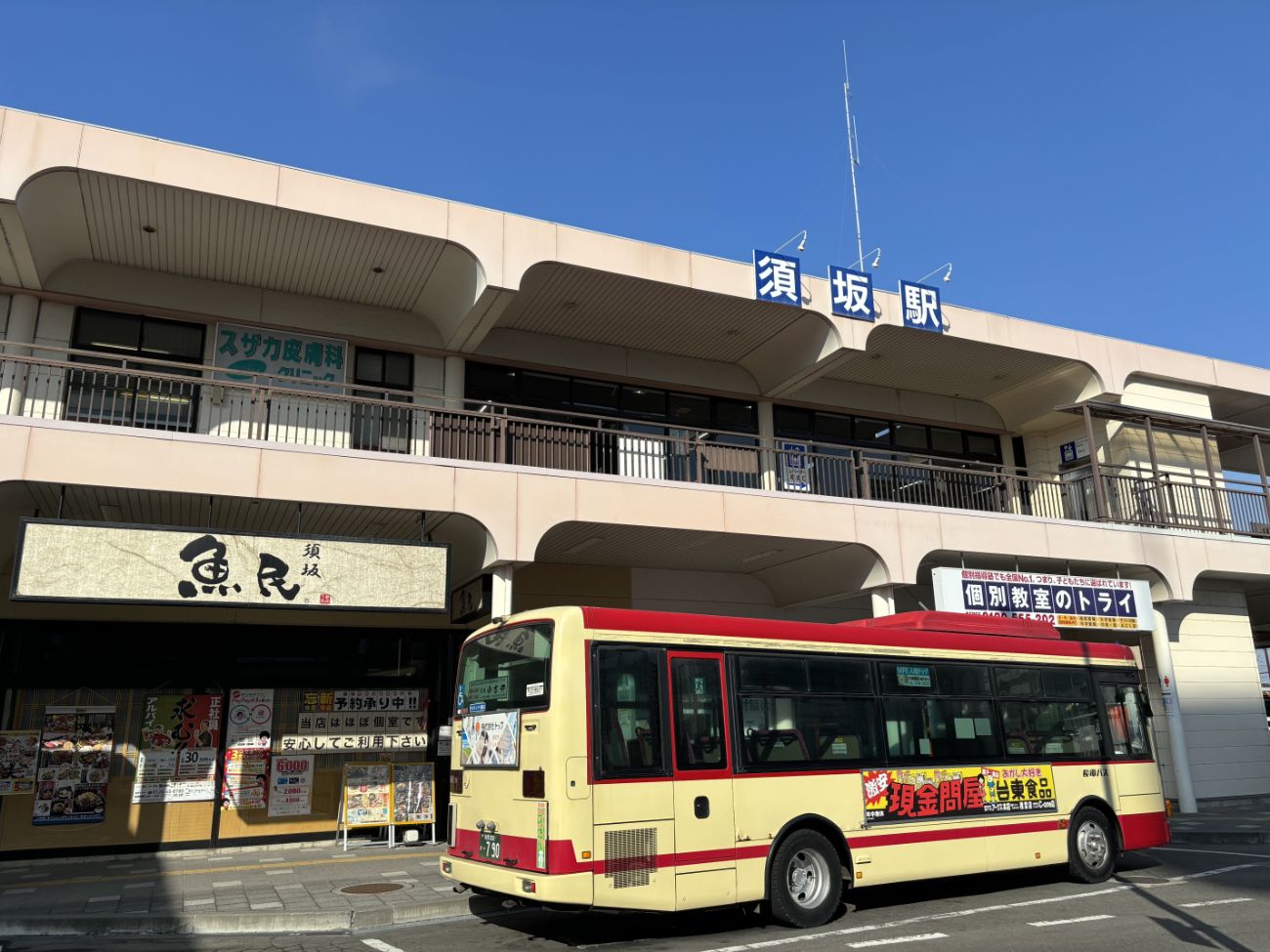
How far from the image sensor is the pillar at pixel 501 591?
45.8 feet

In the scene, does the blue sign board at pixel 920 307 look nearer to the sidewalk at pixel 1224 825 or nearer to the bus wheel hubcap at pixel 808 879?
the sidewalk at pixel 1224 825

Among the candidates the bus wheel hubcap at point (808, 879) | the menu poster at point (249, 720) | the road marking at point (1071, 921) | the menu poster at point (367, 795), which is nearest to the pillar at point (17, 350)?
the menu poster at point (249, 720)

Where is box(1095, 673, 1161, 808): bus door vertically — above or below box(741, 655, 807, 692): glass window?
below

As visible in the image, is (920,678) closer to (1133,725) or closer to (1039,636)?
(1039,636)

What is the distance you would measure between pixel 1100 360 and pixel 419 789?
1654 cm

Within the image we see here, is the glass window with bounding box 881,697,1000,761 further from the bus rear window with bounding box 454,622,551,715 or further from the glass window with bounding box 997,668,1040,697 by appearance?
the bus rear window with bounding box 454,622,551,715

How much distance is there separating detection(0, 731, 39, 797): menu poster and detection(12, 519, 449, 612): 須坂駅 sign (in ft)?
12.5

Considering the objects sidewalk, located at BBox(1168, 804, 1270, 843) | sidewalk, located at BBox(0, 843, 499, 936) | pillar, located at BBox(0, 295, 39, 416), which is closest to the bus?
sidewalk, located at BBox(0, 843, 499, 936)

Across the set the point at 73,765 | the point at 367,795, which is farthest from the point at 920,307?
the point at 73,765

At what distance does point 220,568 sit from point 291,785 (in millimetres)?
4848

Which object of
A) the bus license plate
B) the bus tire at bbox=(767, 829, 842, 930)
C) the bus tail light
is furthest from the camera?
the bus tire at bbox=(767, 829, 842, 930)

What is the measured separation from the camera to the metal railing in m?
14.7

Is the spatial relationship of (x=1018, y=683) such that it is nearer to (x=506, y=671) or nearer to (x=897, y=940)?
(x=897, y=940)

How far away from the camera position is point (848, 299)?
18.1 m
